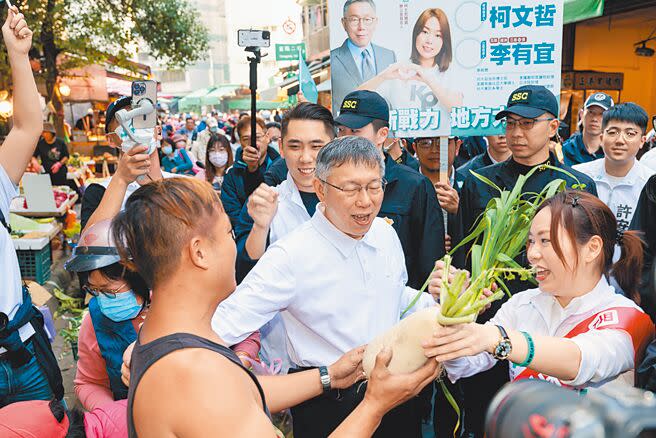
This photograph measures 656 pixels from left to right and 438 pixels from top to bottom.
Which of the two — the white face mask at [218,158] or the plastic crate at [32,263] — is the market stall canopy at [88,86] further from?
the plastic crate at [32,263]

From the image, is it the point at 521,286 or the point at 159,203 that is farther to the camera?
the point at 521,286

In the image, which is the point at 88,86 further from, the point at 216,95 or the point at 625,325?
the point at 216,95

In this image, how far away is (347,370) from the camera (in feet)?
6.82

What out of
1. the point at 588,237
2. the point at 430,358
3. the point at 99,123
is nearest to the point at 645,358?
the point at 588,237

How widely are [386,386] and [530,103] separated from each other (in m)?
2.16

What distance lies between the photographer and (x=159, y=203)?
1.38 meters

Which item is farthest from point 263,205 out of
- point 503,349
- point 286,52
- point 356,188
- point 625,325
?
point 286,52

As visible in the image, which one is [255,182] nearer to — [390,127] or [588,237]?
[390,127]

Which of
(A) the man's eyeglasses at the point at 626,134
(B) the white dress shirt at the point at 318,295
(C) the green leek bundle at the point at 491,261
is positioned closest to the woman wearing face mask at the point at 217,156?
(A) the man's eyeglasses at the point at 626,134

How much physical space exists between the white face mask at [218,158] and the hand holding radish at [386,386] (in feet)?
19.2

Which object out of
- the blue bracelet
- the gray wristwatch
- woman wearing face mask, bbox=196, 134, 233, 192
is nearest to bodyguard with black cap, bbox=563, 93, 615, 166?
woman wearing face mask, bbox=196, 134, 233, 192

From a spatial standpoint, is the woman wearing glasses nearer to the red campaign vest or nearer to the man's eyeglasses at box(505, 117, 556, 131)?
the man's eyeglasses at box(505, 117, 556, 131)

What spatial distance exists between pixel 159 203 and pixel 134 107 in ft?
4.49

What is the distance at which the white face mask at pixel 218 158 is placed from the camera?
7.25 m
